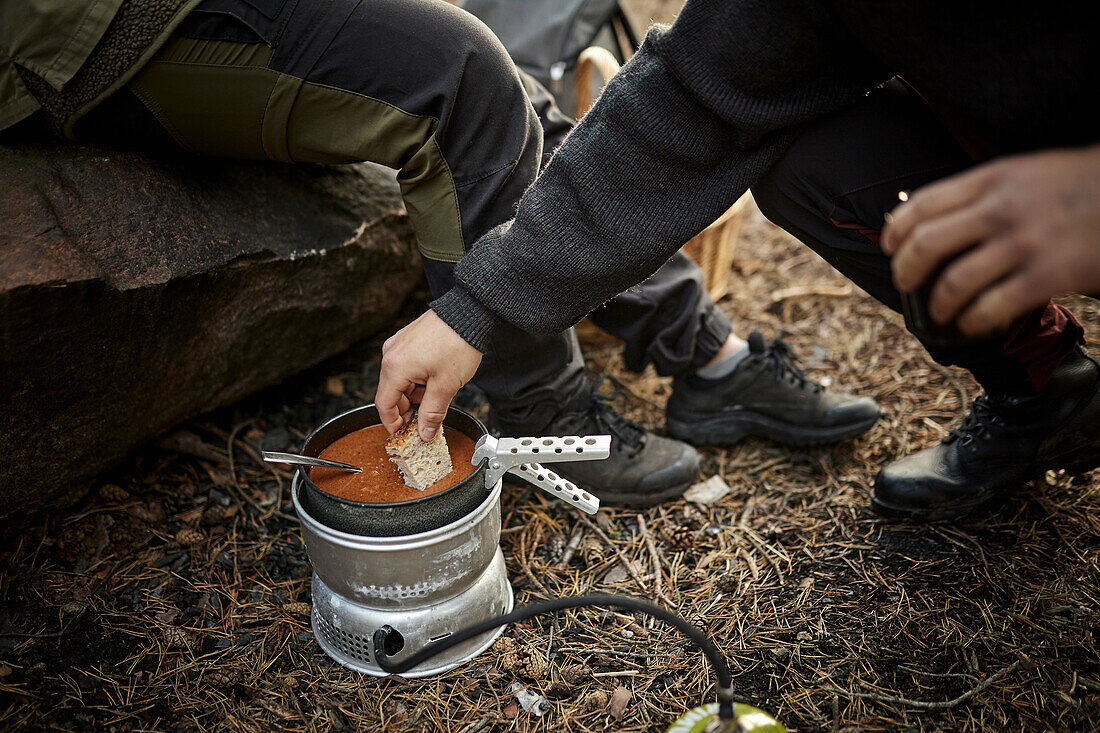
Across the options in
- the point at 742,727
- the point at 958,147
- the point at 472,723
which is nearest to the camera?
the point at 742,727

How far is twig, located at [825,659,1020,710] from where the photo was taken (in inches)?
56.1

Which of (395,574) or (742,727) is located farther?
(395,574)

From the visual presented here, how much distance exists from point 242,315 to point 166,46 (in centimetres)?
68

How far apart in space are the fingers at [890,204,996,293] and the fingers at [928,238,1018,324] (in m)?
0.02

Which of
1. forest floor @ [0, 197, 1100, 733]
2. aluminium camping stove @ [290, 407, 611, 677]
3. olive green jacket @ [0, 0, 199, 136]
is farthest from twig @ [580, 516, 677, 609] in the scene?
olive green jacket @ [0, 0, 199, 136]

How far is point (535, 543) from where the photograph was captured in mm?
1910

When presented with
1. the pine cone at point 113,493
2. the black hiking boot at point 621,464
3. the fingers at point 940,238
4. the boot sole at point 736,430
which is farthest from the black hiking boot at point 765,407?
the pine cone at point 113,493

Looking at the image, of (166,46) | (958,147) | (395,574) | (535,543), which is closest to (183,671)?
(395,574)

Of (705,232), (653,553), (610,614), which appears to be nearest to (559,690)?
(610,614)

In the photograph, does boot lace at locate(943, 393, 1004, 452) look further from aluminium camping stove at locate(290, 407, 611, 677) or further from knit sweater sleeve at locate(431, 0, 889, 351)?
aluminium camping stove at locate(290, 407, 611, 677)

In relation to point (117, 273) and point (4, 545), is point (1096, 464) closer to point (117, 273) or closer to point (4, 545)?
point (117, 273)

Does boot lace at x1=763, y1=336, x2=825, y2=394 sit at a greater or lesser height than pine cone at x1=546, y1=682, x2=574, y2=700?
greater

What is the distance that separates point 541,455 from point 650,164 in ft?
2.02

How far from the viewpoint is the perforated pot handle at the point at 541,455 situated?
1.41 meters
